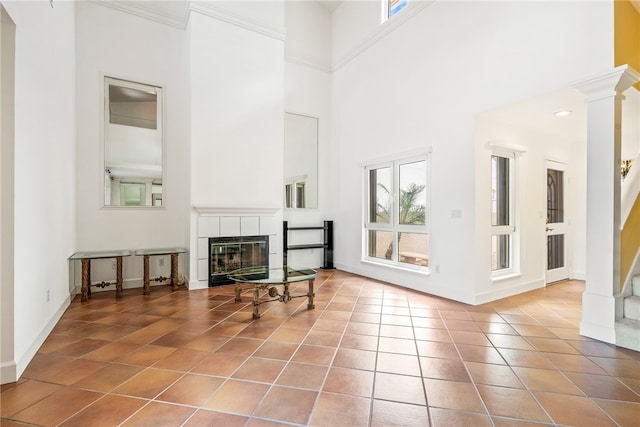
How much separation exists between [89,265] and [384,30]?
5566 millimetres

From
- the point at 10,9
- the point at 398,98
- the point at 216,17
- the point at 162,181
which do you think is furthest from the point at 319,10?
the point at 10,9

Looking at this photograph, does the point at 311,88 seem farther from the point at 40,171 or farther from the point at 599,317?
the point at 599,317

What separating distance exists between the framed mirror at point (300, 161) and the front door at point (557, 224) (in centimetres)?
400

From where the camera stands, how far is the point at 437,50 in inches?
162

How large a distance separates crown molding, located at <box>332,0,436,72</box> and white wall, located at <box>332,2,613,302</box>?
0.03m

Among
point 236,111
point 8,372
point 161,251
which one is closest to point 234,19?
point 236,111

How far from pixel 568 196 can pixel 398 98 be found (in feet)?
11.1

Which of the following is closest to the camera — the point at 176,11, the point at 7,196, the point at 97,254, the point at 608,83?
the point at 7,196

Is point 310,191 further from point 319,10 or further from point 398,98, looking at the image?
point 319,10

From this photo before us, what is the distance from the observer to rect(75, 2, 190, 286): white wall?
13.9 feet

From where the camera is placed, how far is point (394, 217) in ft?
16.4

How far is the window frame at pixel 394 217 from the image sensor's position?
4.38 m

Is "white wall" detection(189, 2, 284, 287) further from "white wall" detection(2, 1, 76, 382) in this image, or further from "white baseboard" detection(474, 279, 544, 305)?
"white baseboard" detection(474, 279, 544, 305)

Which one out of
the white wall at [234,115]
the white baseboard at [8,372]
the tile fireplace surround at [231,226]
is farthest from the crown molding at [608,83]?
the white baseboard at [8,372]
